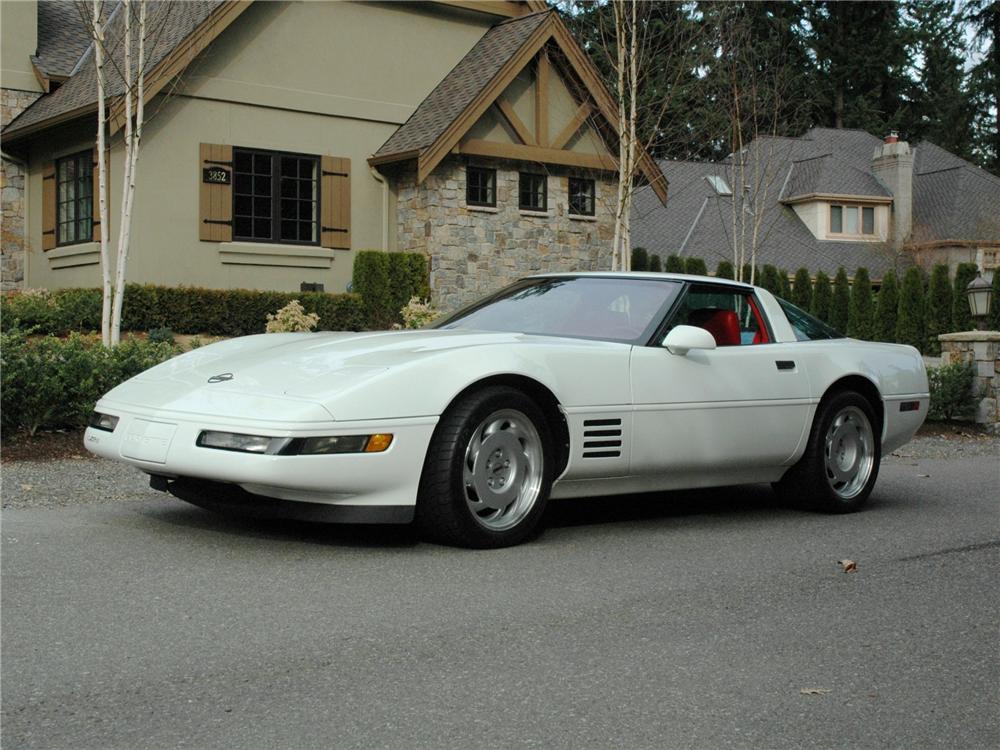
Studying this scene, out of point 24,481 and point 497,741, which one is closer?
point 497,741

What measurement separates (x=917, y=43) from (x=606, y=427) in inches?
2071

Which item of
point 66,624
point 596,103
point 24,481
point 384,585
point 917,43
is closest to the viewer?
point 66,624

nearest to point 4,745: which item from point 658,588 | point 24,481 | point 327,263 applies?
point 658,588

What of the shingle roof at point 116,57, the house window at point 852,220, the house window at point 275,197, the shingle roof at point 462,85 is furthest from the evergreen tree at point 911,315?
the shingle roof at point 116,57

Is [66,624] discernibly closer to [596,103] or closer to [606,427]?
[606,427]

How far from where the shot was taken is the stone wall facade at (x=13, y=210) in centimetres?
2028

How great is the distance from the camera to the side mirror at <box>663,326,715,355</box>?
618 cm

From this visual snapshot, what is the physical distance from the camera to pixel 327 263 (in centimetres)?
2017

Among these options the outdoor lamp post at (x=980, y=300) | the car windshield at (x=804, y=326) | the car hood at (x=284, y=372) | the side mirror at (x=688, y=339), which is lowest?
the car hood at (x=284, y=372)

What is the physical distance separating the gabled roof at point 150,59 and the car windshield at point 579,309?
38.0 feet

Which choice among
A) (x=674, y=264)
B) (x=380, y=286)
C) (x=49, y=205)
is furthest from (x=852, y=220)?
(x=49, y=205)

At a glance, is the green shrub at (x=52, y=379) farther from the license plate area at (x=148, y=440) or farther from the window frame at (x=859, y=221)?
the window frame at (x=859, y=221)

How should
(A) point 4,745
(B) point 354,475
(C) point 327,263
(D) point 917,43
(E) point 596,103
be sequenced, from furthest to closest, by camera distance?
(D) point 917,43
(E) point 596,103
(C) point 327,263
(B) point 354,475
(A) point 4,745

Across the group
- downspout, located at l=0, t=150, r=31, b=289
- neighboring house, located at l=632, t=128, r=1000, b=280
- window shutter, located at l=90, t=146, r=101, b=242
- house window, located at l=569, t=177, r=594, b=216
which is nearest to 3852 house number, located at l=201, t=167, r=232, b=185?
window shutter, located at l=90, t=146, r=101, b=242
